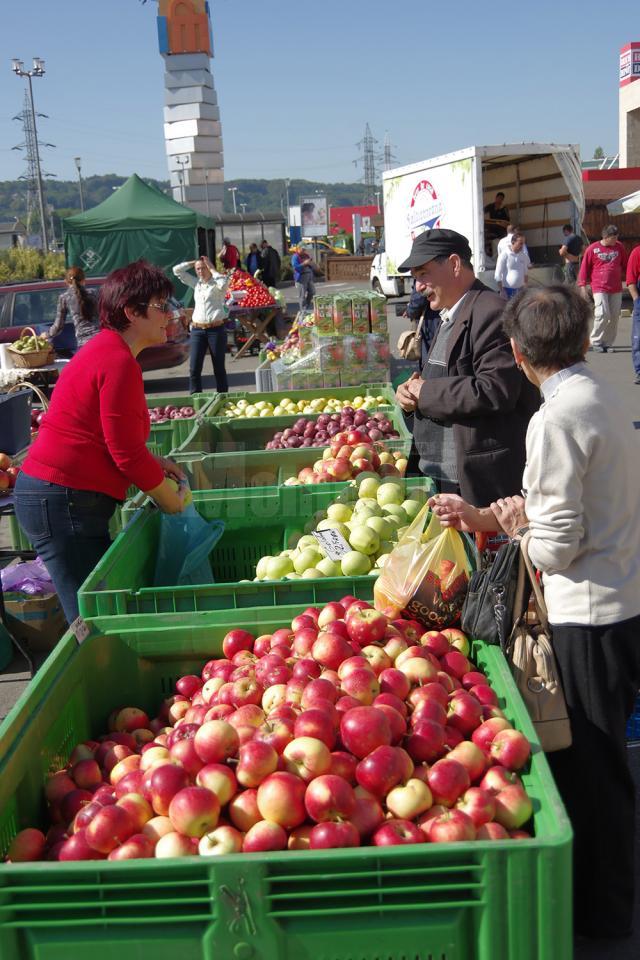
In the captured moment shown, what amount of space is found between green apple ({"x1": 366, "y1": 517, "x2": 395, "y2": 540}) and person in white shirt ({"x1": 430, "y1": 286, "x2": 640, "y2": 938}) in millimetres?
974

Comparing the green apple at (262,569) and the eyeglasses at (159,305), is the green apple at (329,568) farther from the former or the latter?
the eyeglasses at (159,305)

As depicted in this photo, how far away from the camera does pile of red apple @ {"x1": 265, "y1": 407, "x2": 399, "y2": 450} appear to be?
5.73m

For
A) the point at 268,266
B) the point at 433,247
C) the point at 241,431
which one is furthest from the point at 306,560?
the point at 268,266

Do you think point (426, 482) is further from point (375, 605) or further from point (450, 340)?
point (375, 605)

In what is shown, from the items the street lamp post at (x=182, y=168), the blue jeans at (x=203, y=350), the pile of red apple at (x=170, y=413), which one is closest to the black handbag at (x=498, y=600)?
the pile of red apple at (x=170, y=413)

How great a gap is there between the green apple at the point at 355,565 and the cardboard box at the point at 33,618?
2607mm

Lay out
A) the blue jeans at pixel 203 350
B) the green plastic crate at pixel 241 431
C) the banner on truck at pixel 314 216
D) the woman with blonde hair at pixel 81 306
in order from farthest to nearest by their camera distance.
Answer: the banner on truck at pixel 314 216
the blue jeans at pixel 203 350
the woman with blonde hair at pixel 81 306
the green plastic crate at pixel 241 431

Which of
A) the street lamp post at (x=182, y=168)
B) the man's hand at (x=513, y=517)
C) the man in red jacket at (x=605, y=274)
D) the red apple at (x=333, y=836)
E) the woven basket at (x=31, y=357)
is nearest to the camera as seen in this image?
the red apple at (x=333, y=836)

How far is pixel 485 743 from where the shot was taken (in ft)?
7.29

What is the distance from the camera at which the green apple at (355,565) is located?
352 cm

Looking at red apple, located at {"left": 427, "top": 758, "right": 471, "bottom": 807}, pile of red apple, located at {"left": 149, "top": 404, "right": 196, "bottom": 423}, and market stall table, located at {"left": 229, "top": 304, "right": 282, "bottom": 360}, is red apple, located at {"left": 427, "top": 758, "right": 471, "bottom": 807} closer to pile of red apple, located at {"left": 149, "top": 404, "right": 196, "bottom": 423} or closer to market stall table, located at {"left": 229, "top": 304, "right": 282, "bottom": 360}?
pile of red apple, located at {"left": 149, "top": 404, "right": 196, "bottom": 423}

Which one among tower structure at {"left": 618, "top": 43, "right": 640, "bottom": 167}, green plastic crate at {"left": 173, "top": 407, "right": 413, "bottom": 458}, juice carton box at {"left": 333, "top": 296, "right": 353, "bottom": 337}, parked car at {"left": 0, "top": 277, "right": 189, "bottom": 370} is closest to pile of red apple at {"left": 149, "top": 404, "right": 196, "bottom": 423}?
green plastic crate at {"left": 173, "top": 407, "right": 413, "bottom": 458}

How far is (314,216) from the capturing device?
67750 millimetres

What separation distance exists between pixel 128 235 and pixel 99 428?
67.7ft
